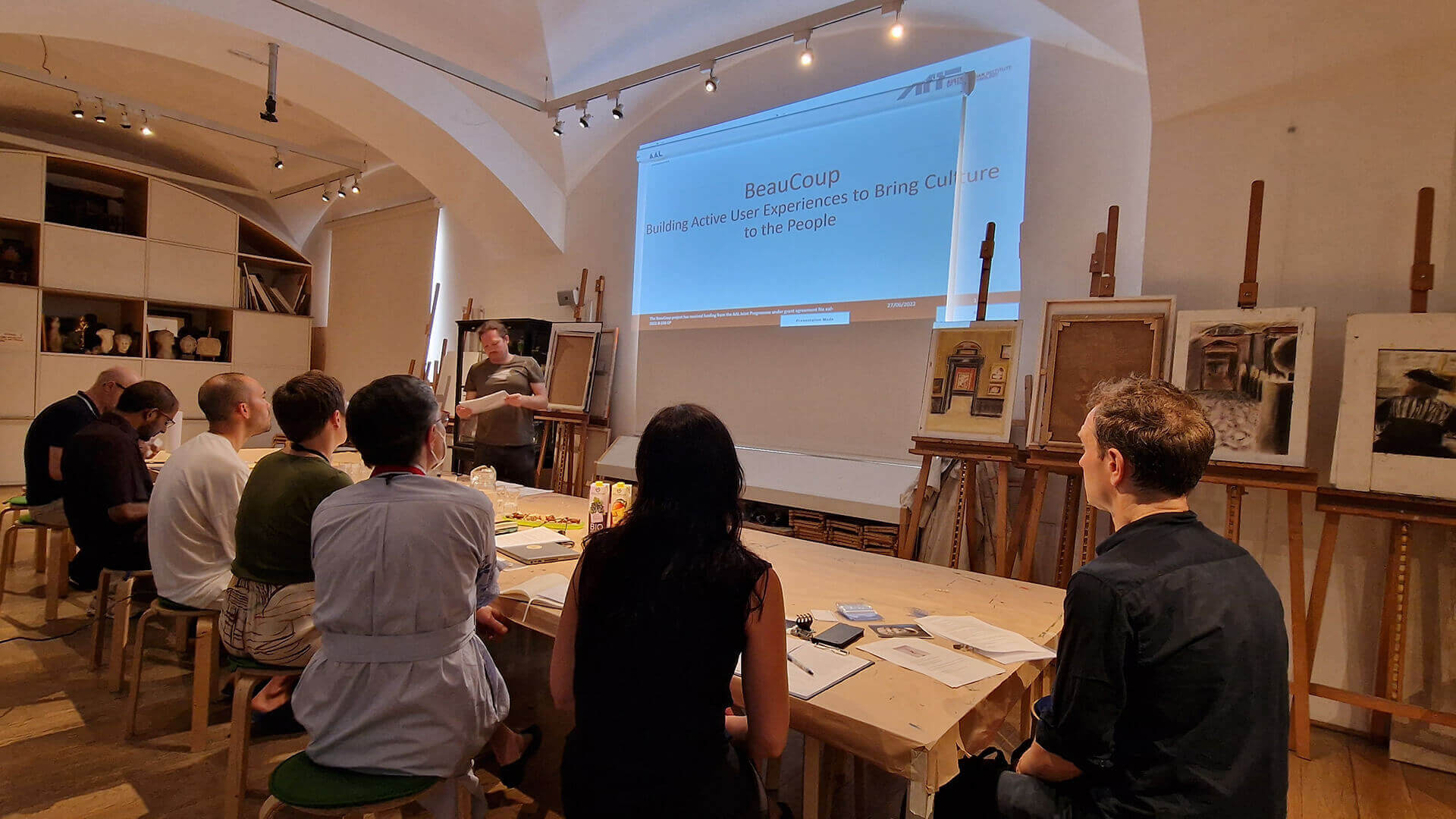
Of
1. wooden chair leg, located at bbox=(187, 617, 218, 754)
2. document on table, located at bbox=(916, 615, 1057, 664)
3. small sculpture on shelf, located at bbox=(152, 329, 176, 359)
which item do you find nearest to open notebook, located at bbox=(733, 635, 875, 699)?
document on table, located at bbox=(916, 615, 1057, 664)

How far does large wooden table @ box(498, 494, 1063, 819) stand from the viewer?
1210 millimetres

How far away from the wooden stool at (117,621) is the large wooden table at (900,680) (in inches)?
64.2

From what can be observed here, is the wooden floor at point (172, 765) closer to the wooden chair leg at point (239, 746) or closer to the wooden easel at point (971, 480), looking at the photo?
the wooden chair leg at point (239, 746)

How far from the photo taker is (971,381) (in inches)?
131

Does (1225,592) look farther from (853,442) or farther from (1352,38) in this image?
(853,442)

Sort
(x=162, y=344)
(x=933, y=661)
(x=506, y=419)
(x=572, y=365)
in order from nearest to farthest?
(x=933, y=661), (x=506, y=419), (x=572, y=365), (x=162, y=344)

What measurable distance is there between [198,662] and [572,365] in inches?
137

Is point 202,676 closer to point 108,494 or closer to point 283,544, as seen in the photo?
point 283,544

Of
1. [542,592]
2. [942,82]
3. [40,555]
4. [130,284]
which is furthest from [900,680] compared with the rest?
[130,284]

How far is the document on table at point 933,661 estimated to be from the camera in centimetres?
143

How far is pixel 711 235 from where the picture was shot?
495 cm

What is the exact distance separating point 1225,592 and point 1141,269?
8.77 ft

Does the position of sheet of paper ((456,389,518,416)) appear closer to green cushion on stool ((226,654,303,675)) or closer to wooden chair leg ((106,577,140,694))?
wooden chair leg ((106,577,140,694))

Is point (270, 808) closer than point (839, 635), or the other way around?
point (270, 808)
